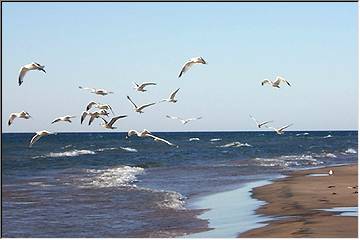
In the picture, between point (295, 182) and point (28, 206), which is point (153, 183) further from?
point (28, 206)

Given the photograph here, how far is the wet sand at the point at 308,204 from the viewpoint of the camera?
1069cm

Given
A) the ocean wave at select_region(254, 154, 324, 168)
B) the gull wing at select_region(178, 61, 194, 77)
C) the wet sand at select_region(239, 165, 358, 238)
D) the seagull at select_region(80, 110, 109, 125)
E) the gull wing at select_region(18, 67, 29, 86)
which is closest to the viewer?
the gull wing at select_region(18, 67, 29, 86)

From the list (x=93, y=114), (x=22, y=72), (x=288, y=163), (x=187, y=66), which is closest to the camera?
(x=22, y=72)

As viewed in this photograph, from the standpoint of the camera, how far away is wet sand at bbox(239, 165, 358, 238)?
35.1 feet

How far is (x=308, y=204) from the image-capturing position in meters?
14.4

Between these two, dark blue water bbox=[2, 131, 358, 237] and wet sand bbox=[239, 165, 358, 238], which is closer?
wet sand bbox=[239, 165, 358, 238]

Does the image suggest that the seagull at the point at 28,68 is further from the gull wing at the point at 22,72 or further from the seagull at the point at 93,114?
the seagull at the point at 93,114

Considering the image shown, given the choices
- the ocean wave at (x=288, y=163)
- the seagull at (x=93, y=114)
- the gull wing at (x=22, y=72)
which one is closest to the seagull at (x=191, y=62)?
the seagull at (x=93, y=114)

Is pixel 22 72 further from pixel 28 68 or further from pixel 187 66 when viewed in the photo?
pixel 187 66

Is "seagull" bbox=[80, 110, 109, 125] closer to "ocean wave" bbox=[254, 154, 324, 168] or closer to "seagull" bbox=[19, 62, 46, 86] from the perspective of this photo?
"seagull" bbox=[19, 62, 46, 86]

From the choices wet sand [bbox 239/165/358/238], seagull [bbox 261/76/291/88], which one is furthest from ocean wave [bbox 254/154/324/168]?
seagull [bbox 261/76/291/88]

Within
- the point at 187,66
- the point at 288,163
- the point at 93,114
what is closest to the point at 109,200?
the point at 93,114

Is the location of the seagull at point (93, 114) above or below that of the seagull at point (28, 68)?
below

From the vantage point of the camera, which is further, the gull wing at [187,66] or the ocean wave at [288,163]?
the ocean wave at [288,163]
